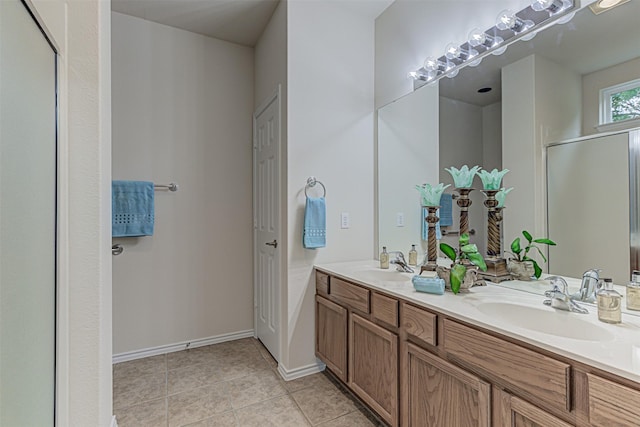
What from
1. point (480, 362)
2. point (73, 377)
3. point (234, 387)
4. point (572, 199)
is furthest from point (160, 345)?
point (572, 199)

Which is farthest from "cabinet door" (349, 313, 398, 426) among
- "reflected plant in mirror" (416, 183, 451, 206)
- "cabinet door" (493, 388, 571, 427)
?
"reflected plant in mirror" (416, 183, 451, 206)

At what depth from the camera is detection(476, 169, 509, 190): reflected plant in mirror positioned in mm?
1669

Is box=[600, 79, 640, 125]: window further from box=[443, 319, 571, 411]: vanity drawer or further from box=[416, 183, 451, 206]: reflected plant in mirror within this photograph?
box=[443, 319, 571, 411]: vanity drawer

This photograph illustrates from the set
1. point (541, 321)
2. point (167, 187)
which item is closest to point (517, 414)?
point (541, 321)

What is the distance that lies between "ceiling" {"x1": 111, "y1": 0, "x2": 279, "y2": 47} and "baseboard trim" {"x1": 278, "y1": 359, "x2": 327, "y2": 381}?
2.67m

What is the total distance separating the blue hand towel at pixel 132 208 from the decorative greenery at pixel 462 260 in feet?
7.16

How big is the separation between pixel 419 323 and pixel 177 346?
220cm

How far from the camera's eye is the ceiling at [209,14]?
2.35 meters

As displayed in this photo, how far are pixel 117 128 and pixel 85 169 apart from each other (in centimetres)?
142

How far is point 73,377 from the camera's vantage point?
1.27 m

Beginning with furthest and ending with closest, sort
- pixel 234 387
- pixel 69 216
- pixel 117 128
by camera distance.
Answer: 1. pixel 117 128
2. pixel 234 387
3. pixel 69 216

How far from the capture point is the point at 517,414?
3.24ft

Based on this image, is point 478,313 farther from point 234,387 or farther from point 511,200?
point 234,387

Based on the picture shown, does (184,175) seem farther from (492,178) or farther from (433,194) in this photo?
(492,178)
